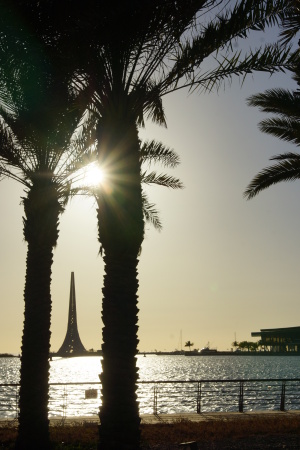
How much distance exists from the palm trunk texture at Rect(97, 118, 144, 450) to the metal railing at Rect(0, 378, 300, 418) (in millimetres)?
3321

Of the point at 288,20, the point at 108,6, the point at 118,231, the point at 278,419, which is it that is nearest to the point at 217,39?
the point at 108,6

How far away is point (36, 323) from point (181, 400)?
1443 inches

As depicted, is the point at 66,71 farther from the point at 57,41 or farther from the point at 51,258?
the point at 51,258

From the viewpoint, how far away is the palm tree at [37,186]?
44.2ft

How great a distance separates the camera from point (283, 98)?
17734mm

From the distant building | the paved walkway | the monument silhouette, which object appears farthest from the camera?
the distant building

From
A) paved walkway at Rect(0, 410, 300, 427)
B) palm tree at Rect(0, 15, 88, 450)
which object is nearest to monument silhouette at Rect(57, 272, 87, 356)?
paved walkway at Rect(0, 410, 300, 427)

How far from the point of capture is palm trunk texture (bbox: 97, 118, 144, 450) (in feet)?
36.1

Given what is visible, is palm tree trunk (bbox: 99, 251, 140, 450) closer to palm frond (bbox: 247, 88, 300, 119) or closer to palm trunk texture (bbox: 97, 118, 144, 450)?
palm trunk texture (bbox: 97, 118, 144, 450)

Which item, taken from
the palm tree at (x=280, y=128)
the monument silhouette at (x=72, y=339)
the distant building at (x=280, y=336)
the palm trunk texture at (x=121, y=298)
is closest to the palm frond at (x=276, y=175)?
the palm tree at (x=280, y=128)

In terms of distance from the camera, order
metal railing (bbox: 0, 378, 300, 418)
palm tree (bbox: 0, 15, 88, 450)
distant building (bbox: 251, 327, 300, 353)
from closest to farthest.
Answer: palm tree (bbox: 0, 15, 88, 450)
metal railing (bbox: 0, 378, 300, 418)
distant building (bbox: 251, 327, 300, 353)

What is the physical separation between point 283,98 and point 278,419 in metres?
8.49

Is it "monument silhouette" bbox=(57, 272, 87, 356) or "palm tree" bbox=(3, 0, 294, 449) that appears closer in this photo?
"palm tree" bbox=(3, 0, 294, 449)

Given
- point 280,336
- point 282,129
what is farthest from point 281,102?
point 280,336
